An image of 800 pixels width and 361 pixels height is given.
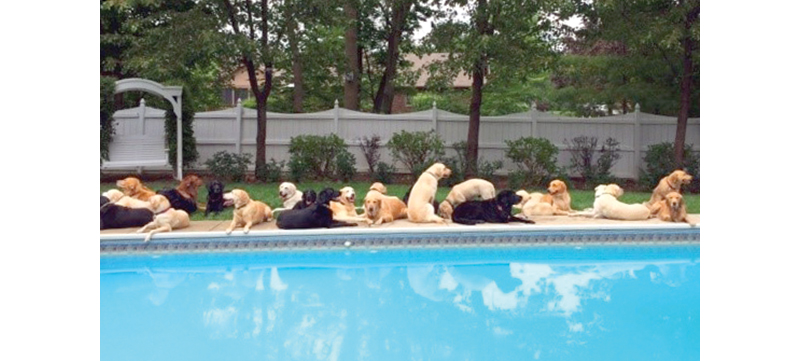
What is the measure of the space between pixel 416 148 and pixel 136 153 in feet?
15.1

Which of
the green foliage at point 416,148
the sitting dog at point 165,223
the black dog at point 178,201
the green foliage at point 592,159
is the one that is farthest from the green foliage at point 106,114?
the green foliage at point 592,159

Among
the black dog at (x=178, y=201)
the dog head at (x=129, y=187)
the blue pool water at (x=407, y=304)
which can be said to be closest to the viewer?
the blue pool water at (x=407, y=304)

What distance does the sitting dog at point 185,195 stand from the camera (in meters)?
9.20

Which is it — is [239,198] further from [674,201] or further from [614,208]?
[674,201]

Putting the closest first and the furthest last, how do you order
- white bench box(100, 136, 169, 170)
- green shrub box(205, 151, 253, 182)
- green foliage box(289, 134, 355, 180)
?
white bench box(100, 136, 169, 170) < green foliage box(289, 134, 355, 180) < green shrub box(205, 151, 253, 182)

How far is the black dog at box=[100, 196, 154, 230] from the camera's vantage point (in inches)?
322

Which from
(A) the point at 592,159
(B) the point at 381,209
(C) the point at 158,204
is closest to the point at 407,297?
(B) the point at 381,209

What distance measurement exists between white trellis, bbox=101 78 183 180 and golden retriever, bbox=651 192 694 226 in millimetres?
7622

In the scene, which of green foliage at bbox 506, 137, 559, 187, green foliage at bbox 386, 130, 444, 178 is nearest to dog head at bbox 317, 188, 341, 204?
green foliage at bbox 386, 130, 444, 178

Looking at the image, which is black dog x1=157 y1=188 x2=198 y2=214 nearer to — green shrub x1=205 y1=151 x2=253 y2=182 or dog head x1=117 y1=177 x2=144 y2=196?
dog head x1=117 y1=177 x2=144 y2=196

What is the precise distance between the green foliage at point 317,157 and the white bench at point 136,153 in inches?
83.0

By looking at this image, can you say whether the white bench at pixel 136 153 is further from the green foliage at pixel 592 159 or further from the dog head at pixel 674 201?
the dog head at pixel 674 201

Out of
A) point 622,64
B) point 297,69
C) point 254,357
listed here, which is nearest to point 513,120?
point 622,64

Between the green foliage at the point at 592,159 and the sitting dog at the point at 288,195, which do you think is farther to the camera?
the green foliage at the point at 592,159
